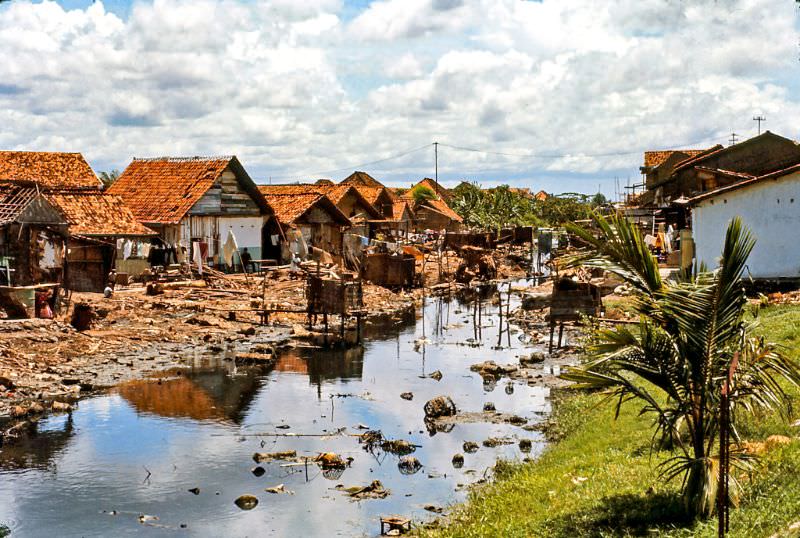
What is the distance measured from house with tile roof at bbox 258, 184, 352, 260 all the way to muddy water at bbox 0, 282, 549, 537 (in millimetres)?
23067

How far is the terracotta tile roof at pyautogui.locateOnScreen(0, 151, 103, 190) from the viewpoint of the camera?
4178cm

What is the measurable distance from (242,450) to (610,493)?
8.12 metres

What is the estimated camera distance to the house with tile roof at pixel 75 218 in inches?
1225

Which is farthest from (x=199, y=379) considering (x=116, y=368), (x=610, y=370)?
(x=610, y=370)

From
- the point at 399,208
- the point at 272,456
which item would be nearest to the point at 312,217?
the point at 399,208

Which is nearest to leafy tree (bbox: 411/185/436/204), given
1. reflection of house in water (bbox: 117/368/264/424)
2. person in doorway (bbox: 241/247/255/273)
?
person in doorway (bbox: 241/247/255/273)

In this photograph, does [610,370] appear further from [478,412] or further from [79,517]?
[478,412]

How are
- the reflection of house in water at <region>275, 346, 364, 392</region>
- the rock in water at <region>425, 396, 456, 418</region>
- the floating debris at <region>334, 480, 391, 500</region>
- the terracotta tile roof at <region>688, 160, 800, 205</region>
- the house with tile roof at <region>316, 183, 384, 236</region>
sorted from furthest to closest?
the house with tile roof at <region>316, 183, 384, 236</region> → the terracotta tile roof at <region>688, 160, 800, 205</region> → the reflection of house in water at <region>275, 346, 364, 392</region> → the rock in water at <region>425, 396, 456, 418</region> → the floating debris at <region>334, 480, 391, 500</region>

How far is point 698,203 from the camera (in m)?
32.0

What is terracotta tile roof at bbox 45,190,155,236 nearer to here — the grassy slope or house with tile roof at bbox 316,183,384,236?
house with tile roof at bbox 316,183,384,236

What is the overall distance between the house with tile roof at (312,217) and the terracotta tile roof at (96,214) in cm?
1089

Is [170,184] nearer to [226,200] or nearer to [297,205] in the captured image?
[226,200]

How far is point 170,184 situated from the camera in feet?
147

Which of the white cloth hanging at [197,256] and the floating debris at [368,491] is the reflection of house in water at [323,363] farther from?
the white cloth hanging at [197,256]
